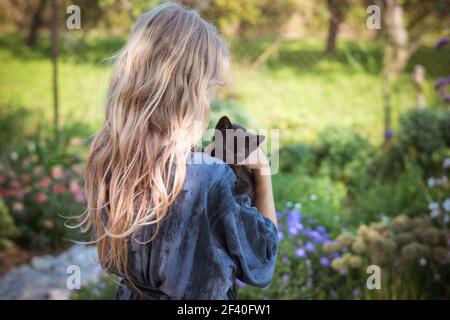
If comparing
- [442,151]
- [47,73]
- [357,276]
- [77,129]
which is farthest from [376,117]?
[47,73]

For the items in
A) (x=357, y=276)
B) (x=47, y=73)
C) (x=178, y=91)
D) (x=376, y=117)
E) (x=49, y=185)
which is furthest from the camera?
(x=47, y=73)

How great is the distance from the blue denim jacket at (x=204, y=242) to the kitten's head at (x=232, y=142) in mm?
115

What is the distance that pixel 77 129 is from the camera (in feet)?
18.0

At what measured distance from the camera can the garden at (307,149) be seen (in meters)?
2.87

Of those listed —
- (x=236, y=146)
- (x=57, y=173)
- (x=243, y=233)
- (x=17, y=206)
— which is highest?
(x=236, y=146)

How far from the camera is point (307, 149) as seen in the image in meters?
4.78

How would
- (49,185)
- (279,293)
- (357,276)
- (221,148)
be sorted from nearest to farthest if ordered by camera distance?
(221,148) < (279,293) < (357,276) < (49,185)

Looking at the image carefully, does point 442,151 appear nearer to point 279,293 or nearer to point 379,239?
point 379,239

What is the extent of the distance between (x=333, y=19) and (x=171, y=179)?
16.8ft

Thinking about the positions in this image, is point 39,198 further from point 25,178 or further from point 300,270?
point 300,270

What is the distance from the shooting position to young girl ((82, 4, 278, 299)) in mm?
1435

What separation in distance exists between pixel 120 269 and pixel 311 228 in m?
1.91

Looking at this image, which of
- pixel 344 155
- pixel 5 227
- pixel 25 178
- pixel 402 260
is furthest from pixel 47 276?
pixel 344 155

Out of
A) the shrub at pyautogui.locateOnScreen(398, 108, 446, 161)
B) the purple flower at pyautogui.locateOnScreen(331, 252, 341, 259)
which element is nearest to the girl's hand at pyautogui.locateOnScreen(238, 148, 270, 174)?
the purple flower at pyautogui.locateOnScreen(331, 252, 341, 259)
